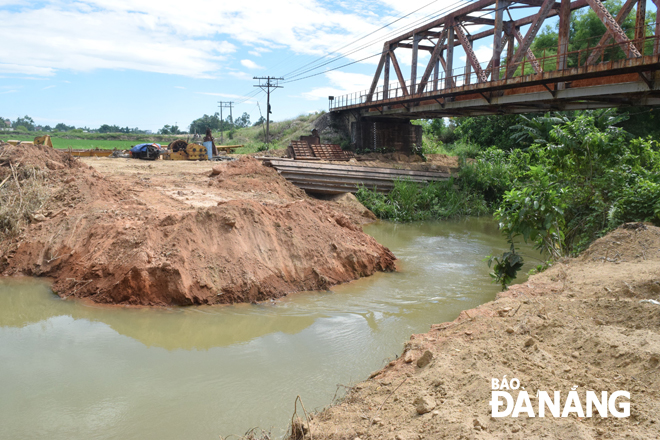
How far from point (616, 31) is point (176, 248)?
14195 mm

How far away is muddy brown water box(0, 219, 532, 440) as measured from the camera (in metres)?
4.89

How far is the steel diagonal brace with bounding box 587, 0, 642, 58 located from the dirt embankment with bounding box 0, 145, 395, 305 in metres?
9.31

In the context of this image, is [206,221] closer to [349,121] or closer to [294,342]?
[294,342]

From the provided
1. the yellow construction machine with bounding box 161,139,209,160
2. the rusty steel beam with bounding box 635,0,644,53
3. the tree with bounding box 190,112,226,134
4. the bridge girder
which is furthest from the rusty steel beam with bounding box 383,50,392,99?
the tree with bounding box 190,112,226,134

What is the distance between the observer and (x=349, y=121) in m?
33.6

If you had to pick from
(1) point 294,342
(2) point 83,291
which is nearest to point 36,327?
(2) point 83,291

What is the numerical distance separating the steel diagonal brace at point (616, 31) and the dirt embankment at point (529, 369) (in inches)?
Result: 407

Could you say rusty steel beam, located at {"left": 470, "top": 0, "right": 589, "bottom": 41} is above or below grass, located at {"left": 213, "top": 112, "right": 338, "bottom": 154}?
above

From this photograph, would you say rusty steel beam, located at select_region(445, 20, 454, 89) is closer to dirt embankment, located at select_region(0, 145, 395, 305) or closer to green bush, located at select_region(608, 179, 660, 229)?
dirt embankment, located at select_region(0, 145, 395, 305)

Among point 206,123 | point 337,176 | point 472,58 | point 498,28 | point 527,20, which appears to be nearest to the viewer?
point 498,28

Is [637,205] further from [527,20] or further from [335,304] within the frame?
[527,20]

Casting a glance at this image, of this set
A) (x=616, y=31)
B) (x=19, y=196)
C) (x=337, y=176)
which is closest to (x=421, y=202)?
(x=337, y=176)

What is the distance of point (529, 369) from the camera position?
3.91 metres

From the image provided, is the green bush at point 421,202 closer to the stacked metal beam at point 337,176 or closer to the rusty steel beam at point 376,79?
the stacked metal beam at point 337,176
